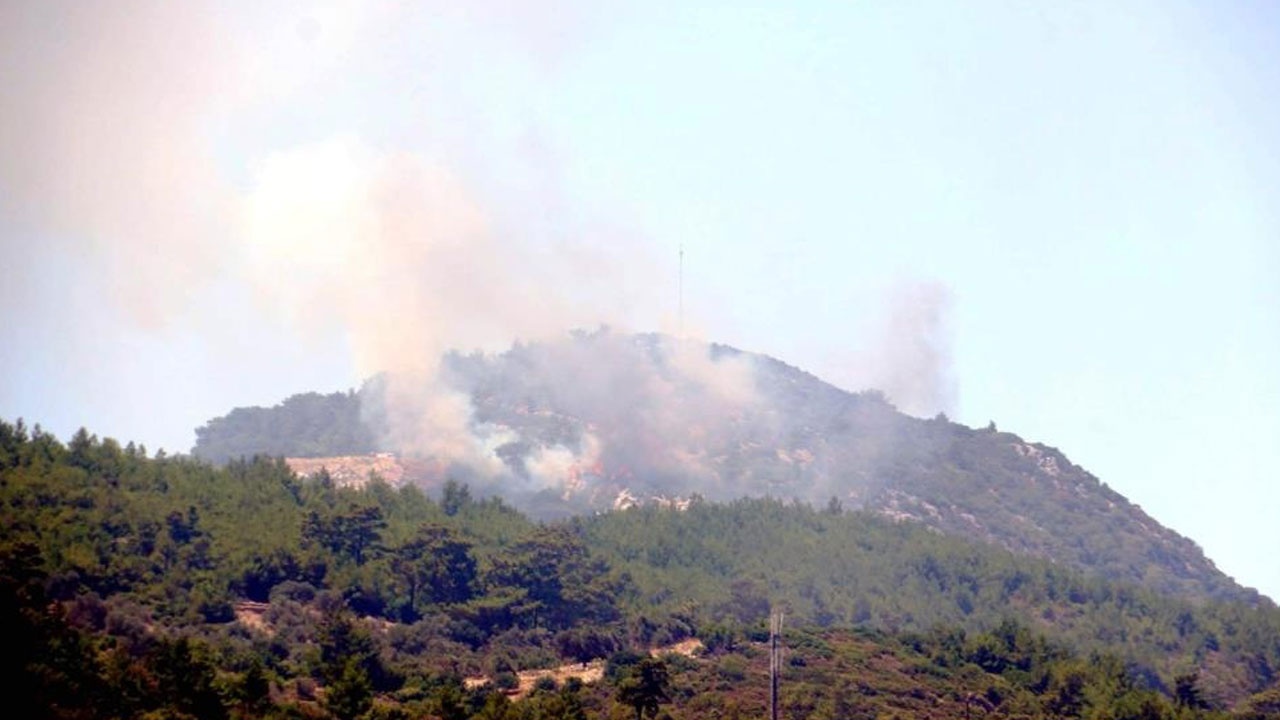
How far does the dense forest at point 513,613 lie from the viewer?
3898 inches

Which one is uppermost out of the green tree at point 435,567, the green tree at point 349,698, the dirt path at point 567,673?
the green tree at point 435,567

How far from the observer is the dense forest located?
99.0 m

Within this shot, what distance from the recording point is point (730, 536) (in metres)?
190

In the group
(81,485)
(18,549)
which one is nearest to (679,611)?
→ (81,485)

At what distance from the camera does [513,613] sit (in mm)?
146125

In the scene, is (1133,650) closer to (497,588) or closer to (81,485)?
(497,588)

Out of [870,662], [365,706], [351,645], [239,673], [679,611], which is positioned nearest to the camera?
[365,706]

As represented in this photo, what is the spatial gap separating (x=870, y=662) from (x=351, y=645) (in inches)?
1664

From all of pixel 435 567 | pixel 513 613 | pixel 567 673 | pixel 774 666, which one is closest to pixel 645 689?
pixel 774 666

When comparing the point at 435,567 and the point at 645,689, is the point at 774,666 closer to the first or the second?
the point at 645,689

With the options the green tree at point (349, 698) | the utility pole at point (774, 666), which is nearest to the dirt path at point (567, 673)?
the utility pole at point (774, 666)

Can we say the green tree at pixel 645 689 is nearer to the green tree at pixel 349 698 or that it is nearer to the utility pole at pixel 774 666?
the utility pole at pixel 774 666

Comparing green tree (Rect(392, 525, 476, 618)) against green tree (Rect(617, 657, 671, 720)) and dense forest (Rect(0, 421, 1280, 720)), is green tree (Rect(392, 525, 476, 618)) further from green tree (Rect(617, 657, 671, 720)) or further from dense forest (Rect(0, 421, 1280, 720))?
green tree (Rect(617, 657, 671, 720))

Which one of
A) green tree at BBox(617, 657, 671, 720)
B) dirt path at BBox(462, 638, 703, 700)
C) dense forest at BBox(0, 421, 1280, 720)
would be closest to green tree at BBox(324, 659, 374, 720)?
dense forest at BBox(0, 421, 1280, 720)
